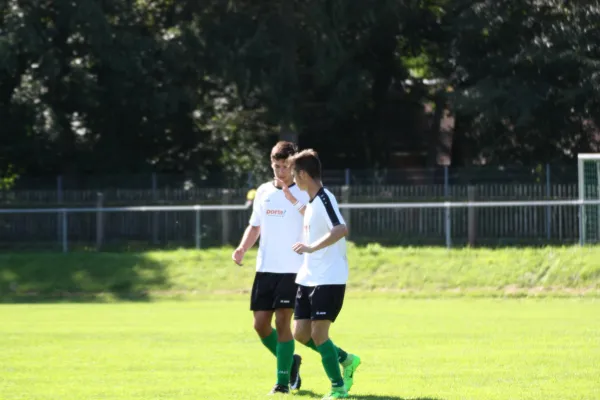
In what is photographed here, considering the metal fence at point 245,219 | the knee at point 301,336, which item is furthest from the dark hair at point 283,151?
the metal fence at point 245,219

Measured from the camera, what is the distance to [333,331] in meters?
17.5

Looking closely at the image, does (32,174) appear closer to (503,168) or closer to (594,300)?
(503,168)

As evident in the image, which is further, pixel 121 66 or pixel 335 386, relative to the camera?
pixel 121 66

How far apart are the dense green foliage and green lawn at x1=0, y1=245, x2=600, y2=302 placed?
33.4 ft

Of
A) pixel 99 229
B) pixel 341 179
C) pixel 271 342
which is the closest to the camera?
pixel 271 342

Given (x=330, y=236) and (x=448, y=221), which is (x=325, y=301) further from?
(x=448, y=221)

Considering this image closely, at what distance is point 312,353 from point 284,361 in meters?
4.31

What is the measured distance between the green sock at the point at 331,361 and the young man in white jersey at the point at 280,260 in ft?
2.38

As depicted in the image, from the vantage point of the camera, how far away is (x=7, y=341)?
16281 millimetres

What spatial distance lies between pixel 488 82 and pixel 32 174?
15.4 meters

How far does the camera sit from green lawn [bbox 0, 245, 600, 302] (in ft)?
88.3

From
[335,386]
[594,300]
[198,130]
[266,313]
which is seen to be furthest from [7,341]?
[198,130]

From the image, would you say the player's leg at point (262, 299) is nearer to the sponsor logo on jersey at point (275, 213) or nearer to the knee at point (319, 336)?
the sponsor logo on jersey at point (275, 213)

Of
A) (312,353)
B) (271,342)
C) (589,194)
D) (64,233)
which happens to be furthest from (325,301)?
(64,233)
